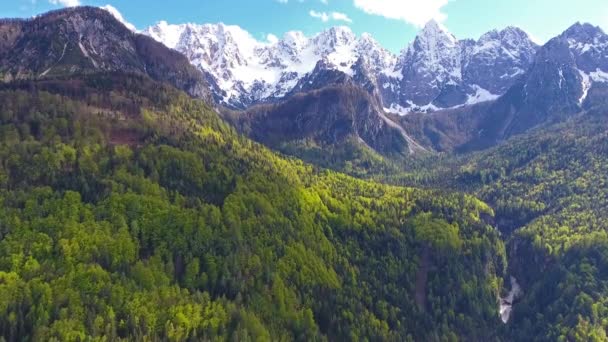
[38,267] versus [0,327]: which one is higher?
[38,267]

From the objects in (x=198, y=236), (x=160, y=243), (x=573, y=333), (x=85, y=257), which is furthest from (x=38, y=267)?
(x=573, y=333)

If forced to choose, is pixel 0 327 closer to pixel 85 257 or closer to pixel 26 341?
pixel 26 341

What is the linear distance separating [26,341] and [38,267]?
2185 cm

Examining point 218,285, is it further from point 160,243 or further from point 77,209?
point 77,209

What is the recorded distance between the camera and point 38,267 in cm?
14888

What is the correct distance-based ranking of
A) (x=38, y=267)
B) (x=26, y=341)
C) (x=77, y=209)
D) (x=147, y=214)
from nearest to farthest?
(x=26, y=341)
(x=38, y=267)
(x=77, y=209)
(x=147, y=214)

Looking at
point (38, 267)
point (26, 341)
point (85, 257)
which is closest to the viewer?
point (26, 341)

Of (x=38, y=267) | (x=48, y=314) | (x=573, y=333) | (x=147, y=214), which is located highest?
(x=147, y=214)

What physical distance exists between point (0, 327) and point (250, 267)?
75983mm

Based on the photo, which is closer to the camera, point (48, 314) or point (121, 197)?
point (48, 314)

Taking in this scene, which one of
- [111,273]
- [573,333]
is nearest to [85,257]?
[111,273]

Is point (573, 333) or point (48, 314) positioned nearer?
point (48, 314)

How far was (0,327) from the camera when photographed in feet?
445

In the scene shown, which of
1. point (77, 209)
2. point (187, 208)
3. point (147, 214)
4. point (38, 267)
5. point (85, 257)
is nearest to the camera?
point (38, 267)
